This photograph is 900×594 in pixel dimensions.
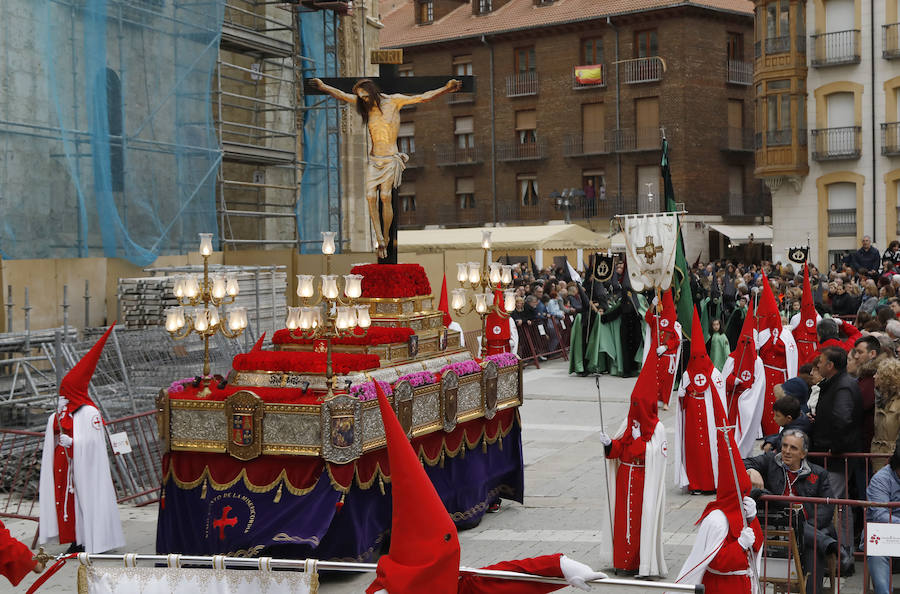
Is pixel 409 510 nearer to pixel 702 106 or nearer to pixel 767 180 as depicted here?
pixel 767 180

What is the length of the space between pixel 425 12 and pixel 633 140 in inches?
570

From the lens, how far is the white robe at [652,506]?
9156mm

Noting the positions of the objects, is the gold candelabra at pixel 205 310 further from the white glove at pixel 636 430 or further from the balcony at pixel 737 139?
the balcony at pixel 737 139

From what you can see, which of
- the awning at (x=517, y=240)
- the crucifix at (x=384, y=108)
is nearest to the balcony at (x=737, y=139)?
the awning at (x=517, y=240)

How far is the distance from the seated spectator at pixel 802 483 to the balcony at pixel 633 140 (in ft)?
127

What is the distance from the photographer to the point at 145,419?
13.3 metres

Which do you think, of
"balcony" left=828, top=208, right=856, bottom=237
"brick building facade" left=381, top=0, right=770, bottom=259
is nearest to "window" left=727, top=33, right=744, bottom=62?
"brick building facade" left=381, top=0, right=770, bottom=259

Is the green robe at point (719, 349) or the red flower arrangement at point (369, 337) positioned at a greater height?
the red flower arrangement at point (369, 337)

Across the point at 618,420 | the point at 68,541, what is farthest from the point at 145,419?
the point at 618,420

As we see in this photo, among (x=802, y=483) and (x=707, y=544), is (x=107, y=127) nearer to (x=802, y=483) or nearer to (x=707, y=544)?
(x=802, y=483)

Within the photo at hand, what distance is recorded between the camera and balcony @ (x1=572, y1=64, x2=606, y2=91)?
47312 mm

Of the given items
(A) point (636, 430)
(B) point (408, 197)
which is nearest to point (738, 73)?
(B) point (408, 197)

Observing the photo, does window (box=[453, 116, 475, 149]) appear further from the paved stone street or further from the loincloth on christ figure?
the loincloth on christ figure

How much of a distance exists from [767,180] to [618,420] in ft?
78.5
